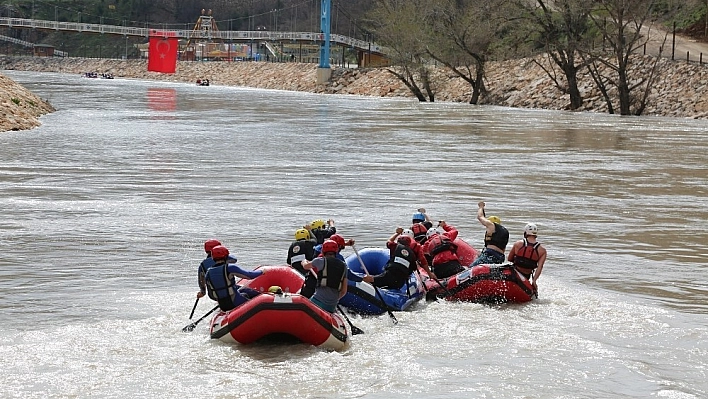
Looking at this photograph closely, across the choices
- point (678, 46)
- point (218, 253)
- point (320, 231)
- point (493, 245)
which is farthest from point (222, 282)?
point (678, 46)

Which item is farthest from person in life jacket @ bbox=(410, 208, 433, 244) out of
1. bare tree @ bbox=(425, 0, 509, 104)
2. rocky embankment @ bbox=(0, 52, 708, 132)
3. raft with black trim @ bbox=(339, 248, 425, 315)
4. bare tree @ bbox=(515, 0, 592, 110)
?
bare tree @ bbox=(425, 0, 509, 104)

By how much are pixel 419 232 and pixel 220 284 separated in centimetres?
436

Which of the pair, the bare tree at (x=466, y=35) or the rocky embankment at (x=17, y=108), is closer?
the rocky embankment at (x=17, y=108)

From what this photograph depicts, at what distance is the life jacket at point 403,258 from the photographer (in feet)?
45.2

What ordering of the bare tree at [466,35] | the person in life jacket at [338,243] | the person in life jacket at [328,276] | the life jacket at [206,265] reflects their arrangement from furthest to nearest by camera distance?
→ the bare tree at [466,35] → the person in life jacket at [338,243] → the life jacket at [206,265] → the person in life jacket at [328,276]

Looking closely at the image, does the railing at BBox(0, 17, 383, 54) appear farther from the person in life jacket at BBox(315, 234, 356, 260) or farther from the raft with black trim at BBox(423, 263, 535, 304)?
the person in life jacket at BBox(315, 234, 356, 260)

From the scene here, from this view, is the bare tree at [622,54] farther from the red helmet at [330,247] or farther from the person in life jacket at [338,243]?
the red helmet at [330,247]

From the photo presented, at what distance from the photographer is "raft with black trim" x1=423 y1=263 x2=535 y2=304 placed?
14.1 m

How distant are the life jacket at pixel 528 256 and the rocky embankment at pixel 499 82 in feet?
154

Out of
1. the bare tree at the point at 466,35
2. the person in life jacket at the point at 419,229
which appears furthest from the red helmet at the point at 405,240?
the bare tree at the point at 466,35

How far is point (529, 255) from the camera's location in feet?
47.4

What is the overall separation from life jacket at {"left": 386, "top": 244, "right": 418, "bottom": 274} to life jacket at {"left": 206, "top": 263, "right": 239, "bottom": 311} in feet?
8.13

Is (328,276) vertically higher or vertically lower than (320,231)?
lower

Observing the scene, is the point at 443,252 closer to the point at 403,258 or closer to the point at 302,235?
the point at 403,258
